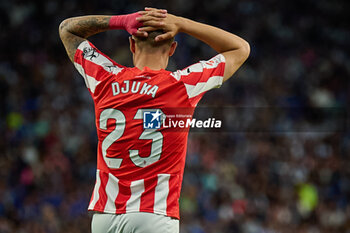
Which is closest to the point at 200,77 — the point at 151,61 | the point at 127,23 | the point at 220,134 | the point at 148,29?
the point at 151,61

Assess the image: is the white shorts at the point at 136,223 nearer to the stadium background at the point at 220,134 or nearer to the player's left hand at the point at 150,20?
the player's left hand at the point at 150,20

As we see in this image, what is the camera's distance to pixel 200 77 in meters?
2.76

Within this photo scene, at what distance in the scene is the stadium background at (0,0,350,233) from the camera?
29.6 feet

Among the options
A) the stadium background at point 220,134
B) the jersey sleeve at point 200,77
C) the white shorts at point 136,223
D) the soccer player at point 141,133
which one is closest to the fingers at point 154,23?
the soccer player at point 141,133

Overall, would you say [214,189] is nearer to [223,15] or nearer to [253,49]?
[253,49]

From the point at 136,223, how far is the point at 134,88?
0.69 meters

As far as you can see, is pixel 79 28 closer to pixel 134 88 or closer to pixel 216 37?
pixel 134 88

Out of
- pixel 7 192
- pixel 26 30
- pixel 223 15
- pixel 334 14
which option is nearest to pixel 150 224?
pixel 7 192

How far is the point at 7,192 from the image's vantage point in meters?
8.79

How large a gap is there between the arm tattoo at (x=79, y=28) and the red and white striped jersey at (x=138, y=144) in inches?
14.9

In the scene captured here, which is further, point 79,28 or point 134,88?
point 79,28

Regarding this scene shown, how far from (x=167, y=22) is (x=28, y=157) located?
724cm

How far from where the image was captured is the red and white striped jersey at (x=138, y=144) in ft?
8.48

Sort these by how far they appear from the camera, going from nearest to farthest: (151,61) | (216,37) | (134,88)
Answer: (134,88), (151,61), (216,37)
